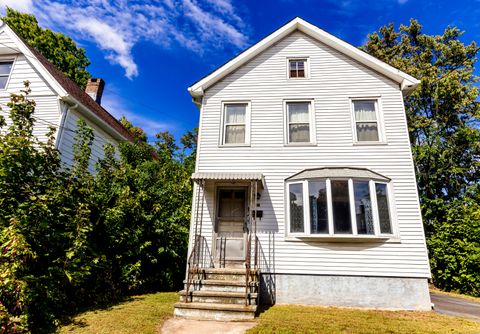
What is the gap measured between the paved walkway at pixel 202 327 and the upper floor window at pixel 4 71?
40.4ft

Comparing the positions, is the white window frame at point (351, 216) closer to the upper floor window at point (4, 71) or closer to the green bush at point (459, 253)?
the green bush at point (459, 253)

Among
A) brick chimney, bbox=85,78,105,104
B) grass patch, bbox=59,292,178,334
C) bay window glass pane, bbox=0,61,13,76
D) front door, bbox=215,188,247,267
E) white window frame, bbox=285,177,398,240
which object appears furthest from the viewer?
brick chimney, bbox=85,78,105,104

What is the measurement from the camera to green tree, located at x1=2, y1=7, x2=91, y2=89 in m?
20.0

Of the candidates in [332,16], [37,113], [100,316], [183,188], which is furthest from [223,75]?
[100,316]

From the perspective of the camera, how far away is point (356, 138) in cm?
859

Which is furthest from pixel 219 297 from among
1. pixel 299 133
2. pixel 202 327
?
pixel 299 133

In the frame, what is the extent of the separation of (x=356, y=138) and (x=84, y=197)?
8724mm

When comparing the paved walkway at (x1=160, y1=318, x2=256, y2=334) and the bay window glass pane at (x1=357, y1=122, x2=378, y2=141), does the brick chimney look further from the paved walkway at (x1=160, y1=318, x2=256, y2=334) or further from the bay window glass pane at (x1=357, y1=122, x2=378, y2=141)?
the bay window glass pane at (x1=357, y1=122, x2=378, y2=141)

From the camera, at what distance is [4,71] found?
11117 mm

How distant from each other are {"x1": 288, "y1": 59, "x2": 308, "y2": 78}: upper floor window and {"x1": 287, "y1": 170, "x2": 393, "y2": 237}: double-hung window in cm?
432

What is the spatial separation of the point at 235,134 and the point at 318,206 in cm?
383

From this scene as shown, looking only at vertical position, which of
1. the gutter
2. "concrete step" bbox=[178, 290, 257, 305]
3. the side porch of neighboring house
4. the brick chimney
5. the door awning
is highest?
the brick chimney

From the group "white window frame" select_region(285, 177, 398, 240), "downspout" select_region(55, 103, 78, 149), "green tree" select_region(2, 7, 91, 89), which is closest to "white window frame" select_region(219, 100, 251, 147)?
"white window frame" select_region(285, 177, 398, 240)

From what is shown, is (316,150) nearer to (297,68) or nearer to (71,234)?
(297,68)
